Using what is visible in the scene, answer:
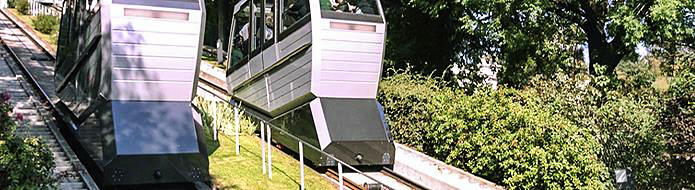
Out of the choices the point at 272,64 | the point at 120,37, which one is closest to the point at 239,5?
the point at 272,64

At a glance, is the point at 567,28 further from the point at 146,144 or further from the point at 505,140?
the point at 146,144

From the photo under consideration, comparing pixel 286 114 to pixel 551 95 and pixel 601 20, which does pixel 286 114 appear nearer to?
pixel 551 95

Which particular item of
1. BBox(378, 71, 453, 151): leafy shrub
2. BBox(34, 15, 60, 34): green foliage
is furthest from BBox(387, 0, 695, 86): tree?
BBox(34, 15, 60, 34): green foliage

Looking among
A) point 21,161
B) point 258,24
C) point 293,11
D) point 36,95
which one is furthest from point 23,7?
point 21,161

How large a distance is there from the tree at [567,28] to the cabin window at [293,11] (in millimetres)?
4418

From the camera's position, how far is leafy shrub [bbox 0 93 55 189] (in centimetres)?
640

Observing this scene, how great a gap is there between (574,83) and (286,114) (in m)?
5.46

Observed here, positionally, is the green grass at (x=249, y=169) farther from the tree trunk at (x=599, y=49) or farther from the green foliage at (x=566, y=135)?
the tree trunk at (x=599, y=49)

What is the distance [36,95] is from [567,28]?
38.2 ft

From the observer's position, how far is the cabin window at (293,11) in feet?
36.0

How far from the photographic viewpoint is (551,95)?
1291 cm

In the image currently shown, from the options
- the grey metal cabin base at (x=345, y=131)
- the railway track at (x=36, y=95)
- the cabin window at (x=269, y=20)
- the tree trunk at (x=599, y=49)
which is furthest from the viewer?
the tree trunk at (x=599, y=49)

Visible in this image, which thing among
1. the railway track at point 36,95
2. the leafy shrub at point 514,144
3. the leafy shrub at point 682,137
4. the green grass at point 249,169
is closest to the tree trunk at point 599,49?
the leafy shrub at point 682,137

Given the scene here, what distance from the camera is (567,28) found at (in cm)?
1630
